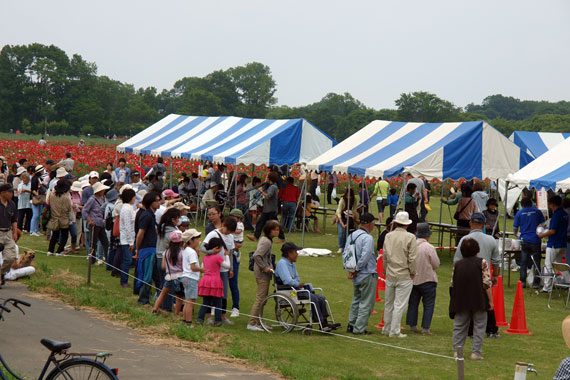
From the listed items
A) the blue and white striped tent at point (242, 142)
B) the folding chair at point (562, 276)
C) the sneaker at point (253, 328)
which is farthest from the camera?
the blue and white striped tent at point (242, 142)

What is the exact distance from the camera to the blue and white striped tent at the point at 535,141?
2528 cm

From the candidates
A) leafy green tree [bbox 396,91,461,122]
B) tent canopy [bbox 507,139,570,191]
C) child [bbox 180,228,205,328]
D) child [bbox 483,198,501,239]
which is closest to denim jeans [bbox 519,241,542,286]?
tent canopy [bbox 507,139,570,191]

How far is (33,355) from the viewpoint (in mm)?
8445

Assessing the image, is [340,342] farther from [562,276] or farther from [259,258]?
[562,276]

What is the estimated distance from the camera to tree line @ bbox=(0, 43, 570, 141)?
9000 cm

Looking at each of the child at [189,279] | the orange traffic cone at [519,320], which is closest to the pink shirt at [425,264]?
the orange traffic cone at [519,320]

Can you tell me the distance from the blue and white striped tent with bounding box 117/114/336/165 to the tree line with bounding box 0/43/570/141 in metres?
52.5

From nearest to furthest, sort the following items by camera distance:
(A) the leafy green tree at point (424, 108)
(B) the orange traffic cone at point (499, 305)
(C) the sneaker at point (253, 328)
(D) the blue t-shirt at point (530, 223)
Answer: (C) the sneaker at point (253, 328), (B) the orange traffic cone at point (499, 305), (D) the blue t-shirt at point (530, 223), (A) the leafy green tree at point (424, 108)

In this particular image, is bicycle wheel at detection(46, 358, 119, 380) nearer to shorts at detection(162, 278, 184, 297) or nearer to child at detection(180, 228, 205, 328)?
child at detection(180, 228, 205, 328)

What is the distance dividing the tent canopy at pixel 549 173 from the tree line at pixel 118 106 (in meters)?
58.7

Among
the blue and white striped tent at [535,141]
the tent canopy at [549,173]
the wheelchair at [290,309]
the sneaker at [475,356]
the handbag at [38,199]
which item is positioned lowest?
the sneaker at [475,356]

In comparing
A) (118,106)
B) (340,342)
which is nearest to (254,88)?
(118,106)

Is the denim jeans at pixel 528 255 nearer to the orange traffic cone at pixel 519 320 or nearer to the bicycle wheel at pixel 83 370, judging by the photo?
the orange traffic cone at pixel 519 320

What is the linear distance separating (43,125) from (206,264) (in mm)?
90682
